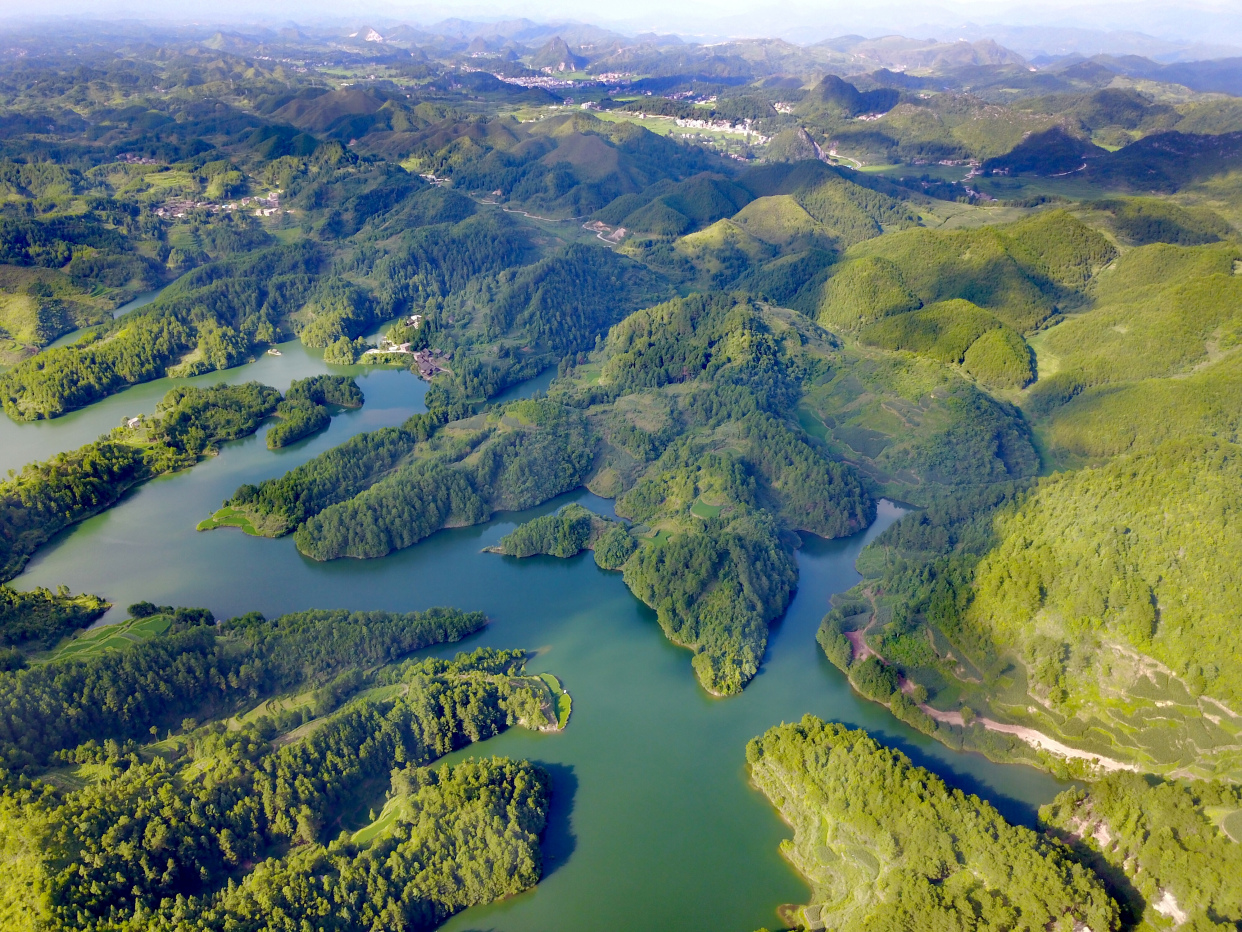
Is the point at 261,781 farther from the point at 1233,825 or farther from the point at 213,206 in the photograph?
the point at 213,206

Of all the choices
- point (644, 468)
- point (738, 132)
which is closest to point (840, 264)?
point (644, 468)

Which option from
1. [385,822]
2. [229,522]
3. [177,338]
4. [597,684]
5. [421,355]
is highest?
[177,338]

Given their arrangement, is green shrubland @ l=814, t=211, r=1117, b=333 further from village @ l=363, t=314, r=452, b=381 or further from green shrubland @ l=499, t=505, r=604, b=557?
green shrubland @ l=499, t=505, r=604, b=557

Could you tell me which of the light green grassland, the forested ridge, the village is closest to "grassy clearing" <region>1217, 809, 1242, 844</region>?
the light green grassland

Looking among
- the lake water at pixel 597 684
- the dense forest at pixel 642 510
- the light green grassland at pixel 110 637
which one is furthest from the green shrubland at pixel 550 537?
the light green grassland at pixel 110 637

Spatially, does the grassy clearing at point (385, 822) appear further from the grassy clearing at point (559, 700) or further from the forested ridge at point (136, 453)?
the forested ridge at point (136, 453)

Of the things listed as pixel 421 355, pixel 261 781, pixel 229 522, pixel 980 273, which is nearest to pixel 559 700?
pixel 261 781
